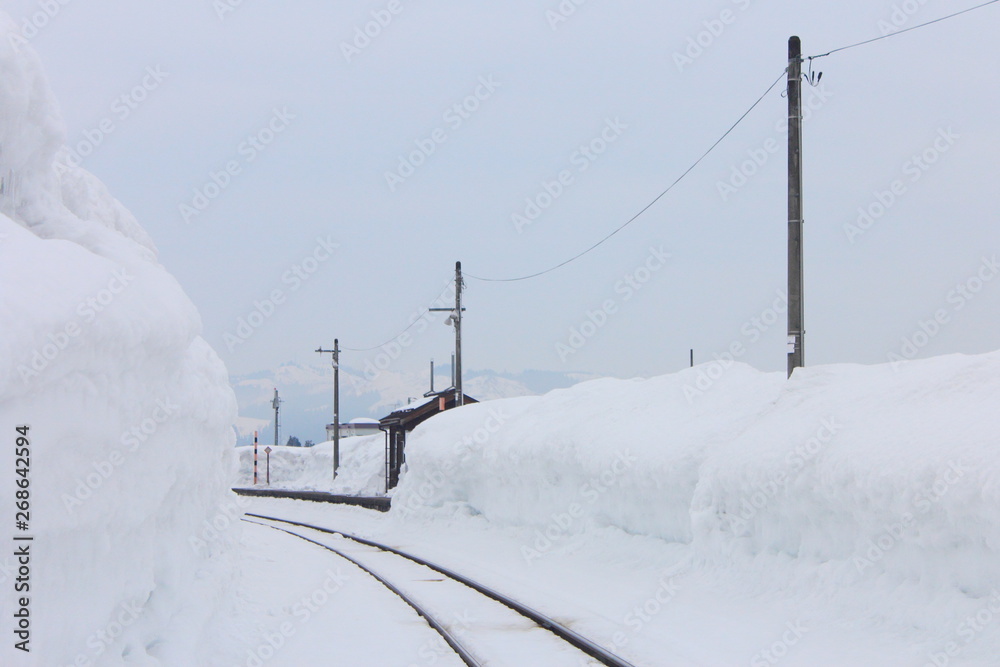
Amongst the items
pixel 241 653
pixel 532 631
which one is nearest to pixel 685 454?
pixel 532 631

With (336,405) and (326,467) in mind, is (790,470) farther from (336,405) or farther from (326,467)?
(326,467)

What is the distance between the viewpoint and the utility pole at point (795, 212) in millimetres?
14641

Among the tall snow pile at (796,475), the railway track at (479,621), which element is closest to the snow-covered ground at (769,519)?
the tall snow pile at (796,475)

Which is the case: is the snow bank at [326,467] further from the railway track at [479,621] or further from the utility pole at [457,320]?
the railway track at [479,621]

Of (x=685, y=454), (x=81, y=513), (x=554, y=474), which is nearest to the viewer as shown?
(x=81, y=513)

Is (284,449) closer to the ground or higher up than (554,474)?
closer to the ground

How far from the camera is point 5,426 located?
5.67 meters

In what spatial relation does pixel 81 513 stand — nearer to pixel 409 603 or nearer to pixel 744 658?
pixel 744 658

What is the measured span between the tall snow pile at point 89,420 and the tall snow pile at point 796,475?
7.07 metres

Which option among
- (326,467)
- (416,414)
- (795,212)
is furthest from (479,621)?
(326,467)

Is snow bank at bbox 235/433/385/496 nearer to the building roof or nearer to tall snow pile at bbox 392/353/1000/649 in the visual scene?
the building roof

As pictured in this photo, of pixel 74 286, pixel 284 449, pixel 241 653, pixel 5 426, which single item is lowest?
pixel 284 449

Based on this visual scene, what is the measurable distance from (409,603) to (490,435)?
11.4 metres

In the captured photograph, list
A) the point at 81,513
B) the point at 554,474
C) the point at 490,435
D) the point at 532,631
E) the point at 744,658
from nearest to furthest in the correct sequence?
the point at 81,513
the point at 744,658
the point at 532,631
the point at 554,474
the point at 490,435
